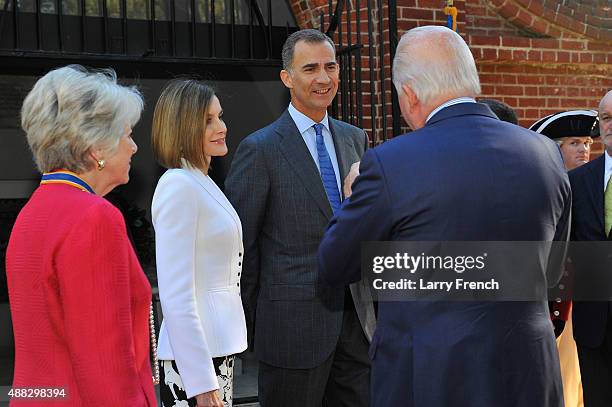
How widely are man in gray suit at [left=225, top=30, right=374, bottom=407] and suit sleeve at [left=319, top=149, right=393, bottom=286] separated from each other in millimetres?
1167

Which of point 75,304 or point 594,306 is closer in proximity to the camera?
point 75,304

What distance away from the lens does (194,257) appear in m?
3.06

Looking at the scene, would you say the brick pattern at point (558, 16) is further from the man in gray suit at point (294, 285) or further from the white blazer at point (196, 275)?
the white blazer at point (196, 275)

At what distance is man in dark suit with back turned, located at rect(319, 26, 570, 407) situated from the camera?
97.3 inches

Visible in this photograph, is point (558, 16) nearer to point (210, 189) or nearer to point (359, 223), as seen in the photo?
point (210, 189)

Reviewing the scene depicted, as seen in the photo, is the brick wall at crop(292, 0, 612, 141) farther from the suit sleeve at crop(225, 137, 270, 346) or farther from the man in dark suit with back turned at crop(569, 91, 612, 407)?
the suit sleeve at crop(225, 137, 270, 346)

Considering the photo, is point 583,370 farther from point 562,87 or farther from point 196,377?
point 562,87

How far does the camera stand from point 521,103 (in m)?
7.19

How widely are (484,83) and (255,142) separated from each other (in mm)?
→ 3672

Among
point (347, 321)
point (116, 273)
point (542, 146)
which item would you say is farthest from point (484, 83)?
point (116, 273)

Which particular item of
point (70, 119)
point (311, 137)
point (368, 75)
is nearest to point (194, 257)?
point (70, 119)

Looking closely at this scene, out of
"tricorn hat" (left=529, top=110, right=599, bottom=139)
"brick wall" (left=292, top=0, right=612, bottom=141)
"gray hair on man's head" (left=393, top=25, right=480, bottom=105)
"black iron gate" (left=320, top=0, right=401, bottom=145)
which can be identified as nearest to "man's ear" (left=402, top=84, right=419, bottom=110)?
"gray hair on man's head" (left=393, top=25, right=480, bottom=105)

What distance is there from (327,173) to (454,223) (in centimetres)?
155

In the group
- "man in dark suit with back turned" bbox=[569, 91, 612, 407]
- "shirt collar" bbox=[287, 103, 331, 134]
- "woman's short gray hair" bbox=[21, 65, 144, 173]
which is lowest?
"man in dark suit with back turned" bbox=[569, 91, 612, 407]
